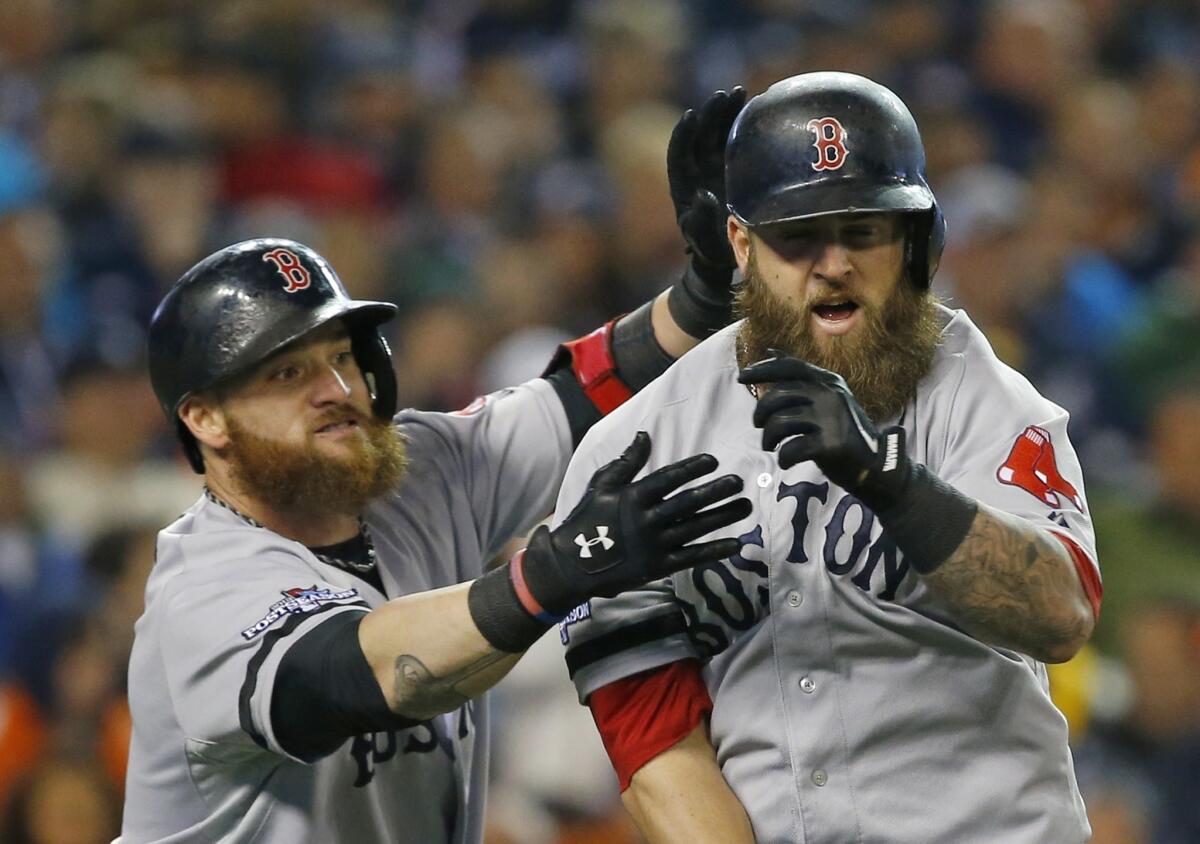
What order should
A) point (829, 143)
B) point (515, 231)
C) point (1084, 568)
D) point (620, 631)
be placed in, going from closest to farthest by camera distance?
point (1084, 568)
point (829, 143)
point (620, 631)
point (515, 231)

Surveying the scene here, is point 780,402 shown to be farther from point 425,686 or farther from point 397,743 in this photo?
point 397,743

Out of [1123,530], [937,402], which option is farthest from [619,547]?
[1123,530]

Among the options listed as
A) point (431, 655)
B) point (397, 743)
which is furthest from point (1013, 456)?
point (397, 743)

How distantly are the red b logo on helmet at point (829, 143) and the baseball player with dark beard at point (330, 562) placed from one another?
0.48 m

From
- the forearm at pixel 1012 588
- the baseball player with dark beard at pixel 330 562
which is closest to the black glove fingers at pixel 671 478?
the baseball player with dark beard at pixel 330 562

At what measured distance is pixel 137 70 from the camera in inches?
301

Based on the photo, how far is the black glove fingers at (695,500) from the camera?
2.69m

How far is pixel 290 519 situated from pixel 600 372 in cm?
70

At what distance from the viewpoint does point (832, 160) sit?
2764 millimetres

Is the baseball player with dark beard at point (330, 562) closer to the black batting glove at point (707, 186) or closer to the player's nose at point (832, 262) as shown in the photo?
the black batting glove at point (707, 186)

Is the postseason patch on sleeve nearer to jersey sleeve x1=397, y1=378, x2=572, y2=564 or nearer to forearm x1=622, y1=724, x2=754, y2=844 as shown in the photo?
jersey sleeve x1=397, y1=378, x2=572, y2=564

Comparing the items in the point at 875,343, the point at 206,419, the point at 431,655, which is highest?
the point at 875,343

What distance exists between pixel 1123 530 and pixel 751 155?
11.1 ft

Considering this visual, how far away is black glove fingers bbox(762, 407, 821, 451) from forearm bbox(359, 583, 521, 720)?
0.64 m
